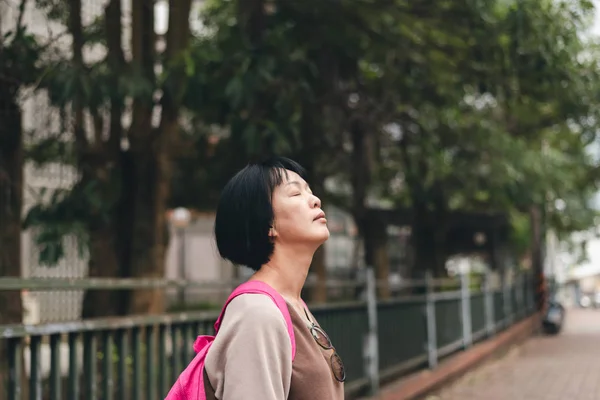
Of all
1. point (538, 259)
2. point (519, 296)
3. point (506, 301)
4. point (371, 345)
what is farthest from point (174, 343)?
point (538, 259)

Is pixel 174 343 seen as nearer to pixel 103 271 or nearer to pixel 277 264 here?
pixel 277 264

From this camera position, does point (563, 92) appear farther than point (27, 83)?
Yes

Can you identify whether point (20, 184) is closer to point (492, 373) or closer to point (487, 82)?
point (487, 82)

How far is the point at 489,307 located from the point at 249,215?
16.6 meters

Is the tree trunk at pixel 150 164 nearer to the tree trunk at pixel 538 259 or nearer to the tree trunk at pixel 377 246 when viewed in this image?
the tree trunk at pixel 377 246

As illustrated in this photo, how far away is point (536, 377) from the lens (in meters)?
13.2

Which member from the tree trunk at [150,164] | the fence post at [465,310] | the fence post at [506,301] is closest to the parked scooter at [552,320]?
the fence post at [506,301]

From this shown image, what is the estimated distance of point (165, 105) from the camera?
8312 mm

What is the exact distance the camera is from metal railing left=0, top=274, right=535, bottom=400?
4215 millimetres

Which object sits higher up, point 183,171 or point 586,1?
point 586,1

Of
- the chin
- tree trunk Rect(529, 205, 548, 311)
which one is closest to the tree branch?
the chin

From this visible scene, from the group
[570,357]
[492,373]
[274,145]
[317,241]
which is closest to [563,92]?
[274,145]

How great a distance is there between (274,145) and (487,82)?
277cm

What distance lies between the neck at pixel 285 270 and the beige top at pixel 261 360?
10cm
